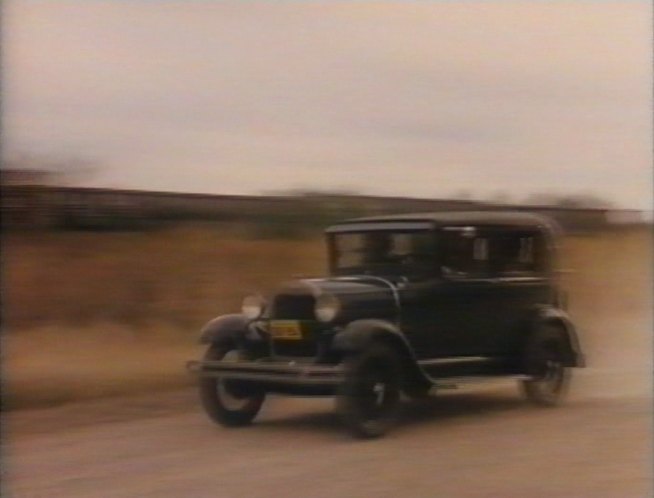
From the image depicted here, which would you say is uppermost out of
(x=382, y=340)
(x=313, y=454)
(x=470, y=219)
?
(x=470, y=219)

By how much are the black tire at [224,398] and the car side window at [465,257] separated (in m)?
0.99

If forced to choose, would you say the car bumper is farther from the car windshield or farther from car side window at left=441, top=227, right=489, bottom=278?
car side window at left=441, top=227, right=489, bottom=278

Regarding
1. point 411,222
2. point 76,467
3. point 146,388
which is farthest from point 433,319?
point 76,467

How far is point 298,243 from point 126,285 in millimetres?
724

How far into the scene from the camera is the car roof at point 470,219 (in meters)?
4.34

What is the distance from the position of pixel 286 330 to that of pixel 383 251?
525mm

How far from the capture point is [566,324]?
14.6 feet

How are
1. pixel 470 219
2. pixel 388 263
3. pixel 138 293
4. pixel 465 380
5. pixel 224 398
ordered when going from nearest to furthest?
pixel 224 398, pixel 138 293, pixel 470 219, pixel 465 380, pixel 388 263

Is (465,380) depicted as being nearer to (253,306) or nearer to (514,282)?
(514,282)

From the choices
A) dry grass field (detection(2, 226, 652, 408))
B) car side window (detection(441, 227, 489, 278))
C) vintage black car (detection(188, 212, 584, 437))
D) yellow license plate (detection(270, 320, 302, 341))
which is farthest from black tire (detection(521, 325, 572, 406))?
yellow license plate (detection(270, 320, 302, 341))

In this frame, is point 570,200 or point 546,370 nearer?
point 570,200

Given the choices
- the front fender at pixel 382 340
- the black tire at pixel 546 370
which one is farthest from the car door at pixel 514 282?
the front fender at pixel 382 340

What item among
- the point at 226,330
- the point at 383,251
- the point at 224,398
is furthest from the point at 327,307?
the point at 224,398

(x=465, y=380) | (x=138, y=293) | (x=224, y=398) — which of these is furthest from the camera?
(x=465, y=380)
